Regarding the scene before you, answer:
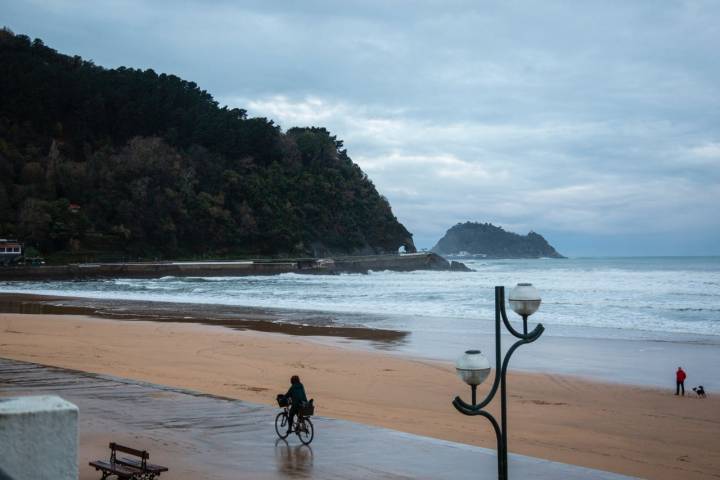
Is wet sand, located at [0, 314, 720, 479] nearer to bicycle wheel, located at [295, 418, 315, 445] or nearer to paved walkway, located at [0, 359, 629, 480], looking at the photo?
paved walkway, located at [0, 359, 629, 480]

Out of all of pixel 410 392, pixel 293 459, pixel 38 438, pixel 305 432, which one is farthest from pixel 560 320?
pixel 38 438

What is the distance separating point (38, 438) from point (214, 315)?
2958 cm

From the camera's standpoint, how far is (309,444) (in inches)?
368

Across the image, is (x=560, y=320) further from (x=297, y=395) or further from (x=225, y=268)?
(x=225, y=268)

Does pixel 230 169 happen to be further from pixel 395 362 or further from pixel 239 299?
pixel 395 362

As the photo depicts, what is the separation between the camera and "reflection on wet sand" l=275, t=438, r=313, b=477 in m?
8.10

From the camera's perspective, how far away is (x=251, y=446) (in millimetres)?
9133

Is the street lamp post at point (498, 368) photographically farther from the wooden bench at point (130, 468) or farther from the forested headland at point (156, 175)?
the forested headland at point (156, 175)

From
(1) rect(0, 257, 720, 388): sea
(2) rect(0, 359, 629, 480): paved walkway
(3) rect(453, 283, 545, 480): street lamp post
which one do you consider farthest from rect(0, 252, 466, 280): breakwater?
(3) rect(453, 283, 545, 480): street lamp post

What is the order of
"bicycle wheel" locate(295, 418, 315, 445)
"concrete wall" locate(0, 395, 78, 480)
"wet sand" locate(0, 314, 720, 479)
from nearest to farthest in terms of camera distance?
Result: "concrete wall" locate(0, 395, 78, 480) → "bicycle wheel" locate(295, 418, 315, 445) → "wet sand" locate(0, 314, 720, 479)

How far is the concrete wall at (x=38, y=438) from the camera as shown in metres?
2.12

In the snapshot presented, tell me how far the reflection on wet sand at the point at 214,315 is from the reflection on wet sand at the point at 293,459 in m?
12.0

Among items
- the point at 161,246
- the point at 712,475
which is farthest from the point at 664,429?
the point at 161,246

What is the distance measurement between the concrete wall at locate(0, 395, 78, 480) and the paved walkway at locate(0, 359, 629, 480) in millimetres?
5782
